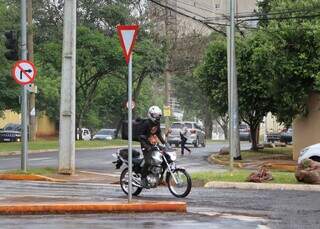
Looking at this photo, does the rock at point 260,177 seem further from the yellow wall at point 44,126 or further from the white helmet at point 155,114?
the yellow wall at point 44,126

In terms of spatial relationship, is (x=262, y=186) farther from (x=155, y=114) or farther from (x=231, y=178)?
(x=155, y=114)

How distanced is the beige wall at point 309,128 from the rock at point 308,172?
1203 cm

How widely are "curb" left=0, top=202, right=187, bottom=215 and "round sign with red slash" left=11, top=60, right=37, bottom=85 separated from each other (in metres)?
8.57

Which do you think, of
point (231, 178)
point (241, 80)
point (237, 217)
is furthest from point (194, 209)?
point (241, 80)

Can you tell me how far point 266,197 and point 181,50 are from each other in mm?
45526

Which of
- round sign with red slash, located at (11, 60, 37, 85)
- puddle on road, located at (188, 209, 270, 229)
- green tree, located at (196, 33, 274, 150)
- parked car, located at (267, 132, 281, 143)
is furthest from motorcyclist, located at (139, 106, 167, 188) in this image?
A: parked car, located at (267, 132, 281, 143)

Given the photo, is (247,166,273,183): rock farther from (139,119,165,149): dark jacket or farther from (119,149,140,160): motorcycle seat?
(139,119,165,149): dark jacket

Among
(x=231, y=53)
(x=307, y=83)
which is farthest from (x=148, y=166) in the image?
(x=307, y=83)

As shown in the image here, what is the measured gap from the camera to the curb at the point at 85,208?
1183 cm

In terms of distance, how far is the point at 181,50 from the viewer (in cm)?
6025

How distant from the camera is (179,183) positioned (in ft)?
48.9

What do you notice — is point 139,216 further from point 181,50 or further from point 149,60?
point 181,50

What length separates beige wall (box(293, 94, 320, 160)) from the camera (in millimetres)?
30186

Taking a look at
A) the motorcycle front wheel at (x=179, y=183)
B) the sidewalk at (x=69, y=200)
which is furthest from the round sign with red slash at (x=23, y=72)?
the motorcycle front wheel at (x=179, y=183)
